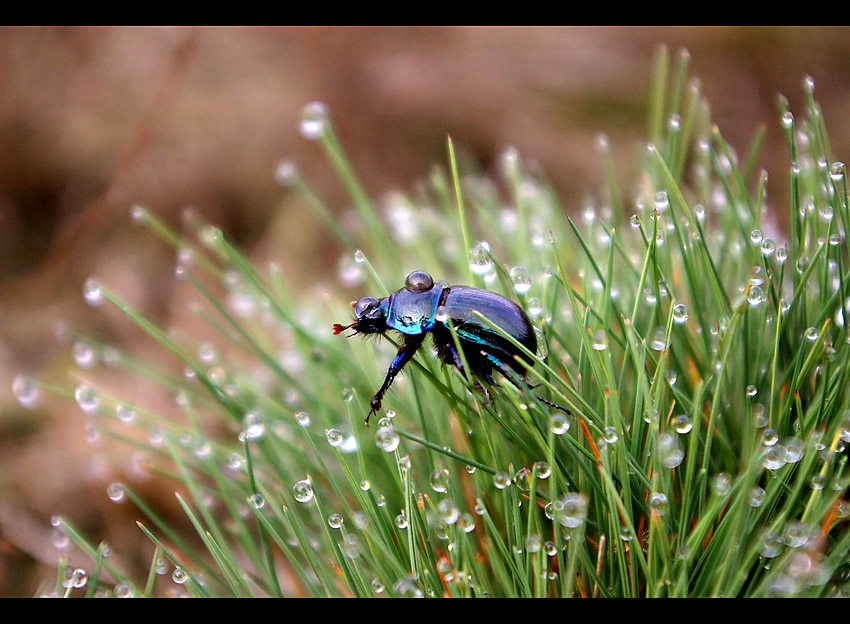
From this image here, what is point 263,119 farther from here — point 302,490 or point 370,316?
point 302,490

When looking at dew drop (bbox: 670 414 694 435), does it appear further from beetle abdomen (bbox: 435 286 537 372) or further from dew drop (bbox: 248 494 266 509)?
dew drop (bbox: 248 494 266 509)

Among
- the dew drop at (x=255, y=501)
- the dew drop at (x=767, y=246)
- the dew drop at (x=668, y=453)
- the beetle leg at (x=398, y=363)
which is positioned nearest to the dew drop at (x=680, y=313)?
the dew drop at (x=767, y=246)

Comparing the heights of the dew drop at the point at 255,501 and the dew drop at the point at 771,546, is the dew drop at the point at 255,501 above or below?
above

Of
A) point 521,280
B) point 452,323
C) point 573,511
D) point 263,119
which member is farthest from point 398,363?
point 263,119

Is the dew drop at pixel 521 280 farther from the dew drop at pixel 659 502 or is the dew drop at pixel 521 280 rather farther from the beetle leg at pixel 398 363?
the dew drop at pixel 659 502
